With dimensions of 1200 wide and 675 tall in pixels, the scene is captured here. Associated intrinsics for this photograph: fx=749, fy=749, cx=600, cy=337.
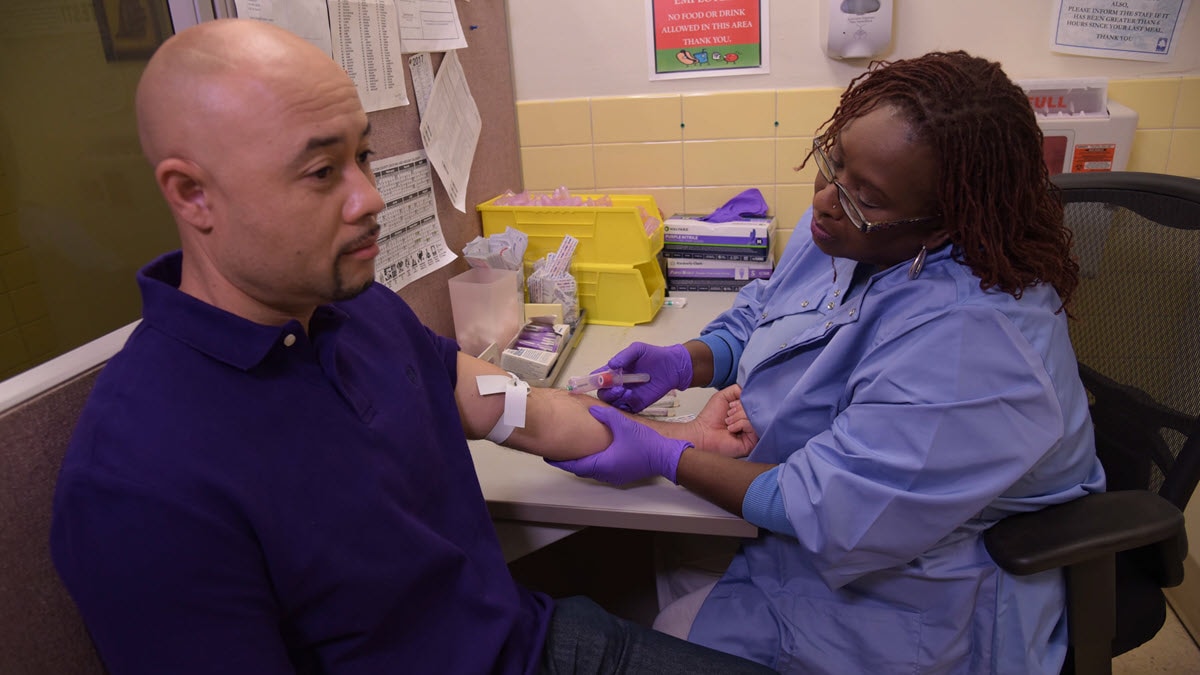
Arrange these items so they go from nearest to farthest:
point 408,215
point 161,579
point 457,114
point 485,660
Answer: point 161,579 → point 485,660 → point 408,215 → point 457,114

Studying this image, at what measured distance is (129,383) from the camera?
0.72 m

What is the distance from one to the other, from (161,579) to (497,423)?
581mm

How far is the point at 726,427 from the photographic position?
4.39 ft

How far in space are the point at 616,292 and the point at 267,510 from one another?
1.18 meters

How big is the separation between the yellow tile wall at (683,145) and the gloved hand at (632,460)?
111 cm

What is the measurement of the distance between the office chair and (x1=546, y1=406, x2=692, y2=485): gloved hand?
46cm

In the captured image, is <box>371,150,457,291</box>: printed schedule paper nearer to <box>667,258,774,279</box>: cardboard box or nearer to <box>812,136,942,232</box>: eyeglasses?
<box>667,258,774,279</box>: cardboard box

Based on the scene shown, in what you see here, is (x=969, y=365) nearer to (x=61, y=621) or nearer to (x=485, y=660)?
(x=485, y=660)

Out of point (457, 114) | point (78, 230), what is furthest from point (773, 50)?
point (78, 230)

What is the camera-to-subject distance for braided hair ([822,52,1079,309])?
95cm

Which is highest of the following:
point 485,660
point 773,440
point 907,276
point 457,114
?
point 457,114

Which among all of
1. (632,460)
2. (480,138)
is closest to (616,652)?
(632,460)

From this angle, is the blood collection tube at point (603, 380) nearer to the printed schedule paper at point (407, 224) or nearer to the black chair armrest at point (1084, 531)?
the printed schedule paper at point (407, 224)

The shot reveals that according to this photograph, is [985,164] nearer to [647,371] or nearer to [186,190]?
[647,371]
